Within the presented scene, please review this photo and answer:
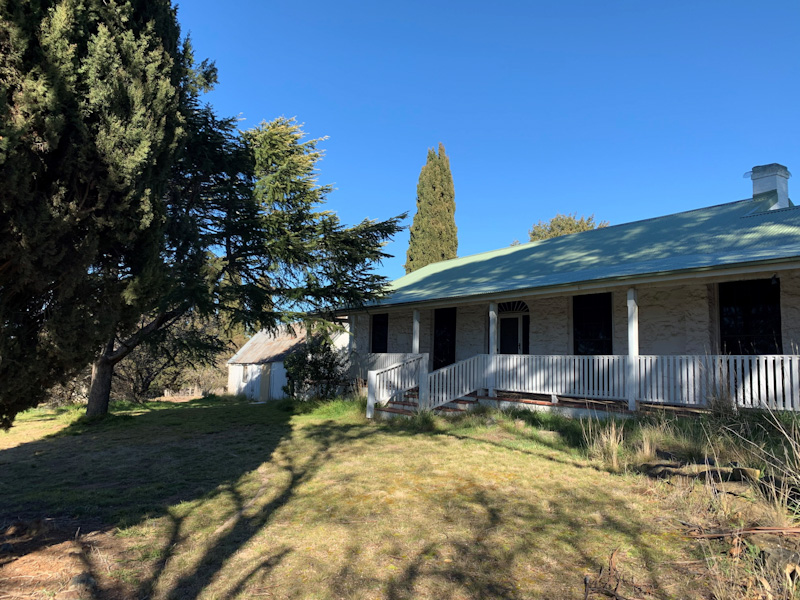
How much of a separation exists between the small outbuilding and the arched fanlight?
10814 mm

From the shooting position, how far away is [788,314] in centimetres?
904

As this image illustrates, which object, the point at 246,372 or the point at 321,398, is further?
the point at 246,372

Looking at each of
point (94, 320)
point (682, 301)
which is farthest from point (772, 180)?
point (94, 320)

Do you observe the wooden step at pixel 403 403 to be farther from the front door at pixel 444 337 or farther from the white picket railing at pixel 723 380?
the white picket railing at pixel 723 380

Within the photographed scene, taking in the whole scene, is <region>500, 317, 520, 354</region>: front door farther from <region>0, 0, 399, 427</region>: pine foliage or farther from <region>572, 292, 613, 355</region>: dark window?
<region>0, 0, 399, 427</region>: pine foliage

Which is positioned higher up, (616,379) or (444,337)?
(444,337)

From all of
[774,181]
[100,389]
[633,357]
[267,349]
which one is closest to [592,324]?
[633,357]

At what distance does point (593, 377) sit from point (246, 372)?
932 inches

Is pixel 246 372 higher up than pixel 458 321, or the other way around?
pixel 458 321

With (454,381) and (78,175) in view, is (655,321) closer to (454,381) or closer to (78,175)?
(454,381)

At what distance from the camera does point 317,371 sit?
51.4ft

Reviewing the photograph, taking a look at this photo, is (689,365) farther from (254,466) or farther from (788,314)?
(254,466)

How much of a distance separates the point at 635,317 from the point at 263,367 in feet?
68.3

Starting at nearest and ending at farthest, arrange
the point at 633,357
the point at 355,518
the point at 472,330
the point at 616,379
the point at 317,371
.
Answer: the point at 355,518, the point at 633,357, the point at 616,379, the point at 472,330, the point at 317,371
